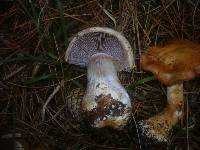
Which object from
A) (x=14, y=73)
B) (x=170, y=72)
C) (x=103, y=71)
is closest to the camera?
(x=170, y=72)

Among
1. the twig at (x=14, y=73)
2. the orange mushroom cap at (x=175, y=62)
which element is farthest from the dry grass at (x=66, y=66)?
the orange mushroom cap at (x=175, y=62)

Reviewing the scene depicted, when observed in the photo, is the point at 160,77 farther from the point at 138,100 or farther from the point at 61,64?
the point at 61,64

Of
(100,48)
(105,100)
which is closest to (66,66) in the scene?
(100,48)

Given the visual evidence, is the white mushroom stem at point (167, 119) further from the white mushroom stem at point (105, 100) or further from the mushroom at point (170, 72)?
the white mushroom stem at point (105, 100)

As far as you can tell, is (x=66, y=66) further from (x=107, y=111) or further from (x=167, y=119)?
(x=167, y=119)

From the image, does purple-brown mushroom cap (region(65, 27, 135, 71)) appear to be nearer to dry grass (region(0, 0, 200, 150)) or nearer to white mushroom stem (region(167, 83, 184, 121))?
dry grass (region(0, 0, 200, 150))
